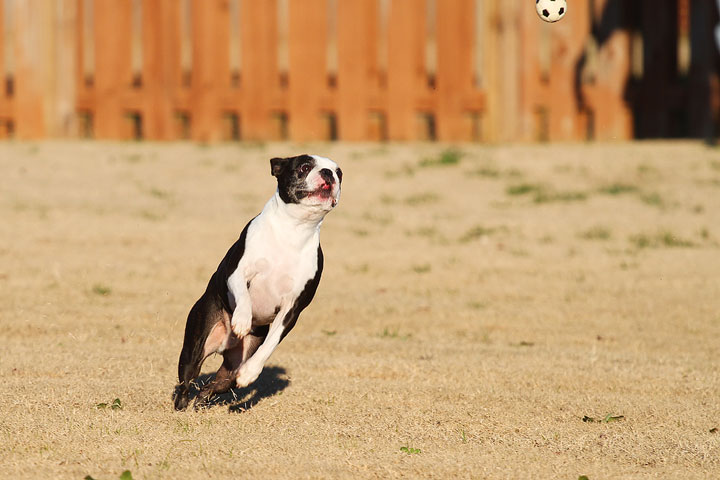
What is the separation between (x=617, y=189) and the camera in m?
15.2

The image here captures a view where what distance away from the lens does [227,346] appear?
20.5ft

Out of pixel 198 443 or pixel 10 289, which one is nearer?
pixel 198 443

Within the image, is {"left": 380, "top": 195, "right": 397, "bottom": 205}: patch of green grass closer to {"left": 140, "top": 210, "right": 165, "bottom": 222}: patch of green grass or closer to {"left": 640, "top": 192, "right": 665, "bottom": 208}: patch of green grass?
{"left": 140, "top": 210, "right": 165, "bottom": 222}: patch of green grass

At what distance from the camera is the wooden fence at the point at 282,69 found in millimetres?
15922

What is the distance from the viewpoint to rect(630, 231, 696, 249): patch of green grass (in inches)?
506

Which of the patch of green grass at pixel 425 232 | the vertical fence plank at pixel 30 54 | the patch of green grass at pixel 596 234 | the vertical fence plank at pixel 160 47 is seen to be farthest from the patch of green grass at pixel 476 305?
the vertical fence plank at pixel 30 54

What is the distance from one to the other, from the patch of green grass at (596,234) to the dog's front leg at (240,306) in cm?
792

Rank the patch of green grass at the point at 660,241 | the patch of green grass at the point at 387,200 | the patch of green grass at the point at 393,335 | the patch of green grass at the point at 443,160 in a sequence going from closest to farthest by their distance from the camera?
the patch of green grass at the point at 393,335 → the patch of green grass at the point at 660,241 → the patch of green grass at the point at 387,200 → the patch of green grass at the point at 443,160

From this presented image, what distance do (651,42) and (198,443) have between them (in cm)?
1332

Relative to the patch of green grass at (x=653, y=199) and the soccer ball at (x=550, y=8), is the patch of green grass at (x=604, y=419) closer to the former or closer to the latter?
the soccer ball at (x=550, y=8)

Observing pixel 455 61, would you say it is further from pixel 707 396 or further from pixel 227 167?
pixel 707 396

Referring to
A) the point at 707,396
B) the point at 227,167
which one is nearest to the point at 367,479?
the point at 707,396

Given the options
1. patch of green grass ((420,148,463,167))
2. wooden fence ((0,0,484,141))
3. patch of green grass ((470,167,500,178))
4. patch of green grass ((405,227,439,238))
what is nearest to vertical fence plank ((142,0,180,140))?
wooden fence ((0,0,484,141))

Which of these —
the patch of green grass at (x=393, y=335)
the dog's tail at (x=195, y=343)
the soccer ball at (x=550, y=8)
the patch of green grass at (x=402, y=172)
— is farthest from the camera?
the patch of green grass at (x=402, y=172)
